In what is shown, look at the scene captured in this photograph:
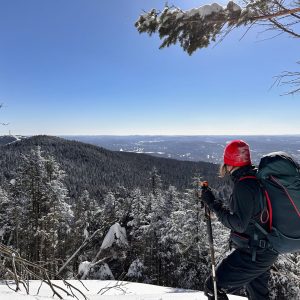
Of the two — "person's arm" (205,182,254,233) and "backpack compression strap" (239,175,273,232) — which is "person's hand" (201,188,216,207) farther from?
"backpack compression strap" (239,175,273,232)

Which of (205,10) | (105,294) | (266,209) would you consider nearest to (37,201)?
(105,294)

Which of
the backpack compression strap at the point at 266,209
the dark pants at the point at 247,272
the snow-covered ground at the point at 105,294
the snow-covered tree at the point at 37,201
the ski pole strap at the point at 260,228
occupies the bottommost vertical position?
the snow-covered tree at the point at 37,201

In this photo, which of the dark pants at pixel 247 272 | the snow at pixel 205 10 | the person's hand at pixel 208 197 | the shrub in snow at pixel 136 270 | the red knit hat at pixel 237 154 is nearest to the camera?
the dark pants at pixel 247 272

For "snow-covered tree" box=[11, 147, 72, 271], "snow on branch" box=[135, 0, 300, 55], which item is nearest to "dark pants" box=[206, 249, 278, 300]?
"snow on branch" box=[135, 0, 300, 55]

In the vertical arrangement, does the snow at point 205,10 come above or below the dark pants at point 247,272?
above

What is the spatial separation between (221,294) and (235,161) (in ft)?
4.71

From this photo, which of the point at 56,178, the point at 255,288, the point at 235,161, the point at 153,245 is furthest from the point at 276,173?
the point at 153,245

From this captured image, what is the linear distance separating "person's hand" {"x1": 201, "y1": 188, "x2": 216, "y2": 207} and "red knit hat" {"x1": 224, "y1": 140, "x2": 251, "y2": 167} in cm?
38

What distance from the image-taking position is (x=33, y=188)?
85.7 feet

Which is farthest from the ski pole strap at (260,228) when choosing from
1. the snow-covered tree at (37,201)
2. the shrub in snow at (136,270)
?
the shrub in snow at (136,270)

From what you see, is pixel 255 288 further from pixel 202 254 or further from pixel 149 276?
pixel 149 276

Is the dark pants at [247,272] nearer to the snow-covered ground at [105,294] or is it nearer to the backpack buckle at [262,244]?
the backpack buckle at [262,244]

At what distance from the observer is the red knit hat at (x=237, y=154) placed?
3338 mm

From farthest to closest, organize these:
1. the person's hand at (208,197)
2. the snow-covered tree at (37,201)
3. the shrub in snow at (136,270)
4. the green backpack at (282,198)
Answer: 1. the shrub in snow at (136,270)
2. the snow-covered tree at (37,201)
3. the person's hand at (208,197)
4. the green backpack at (282,198)
